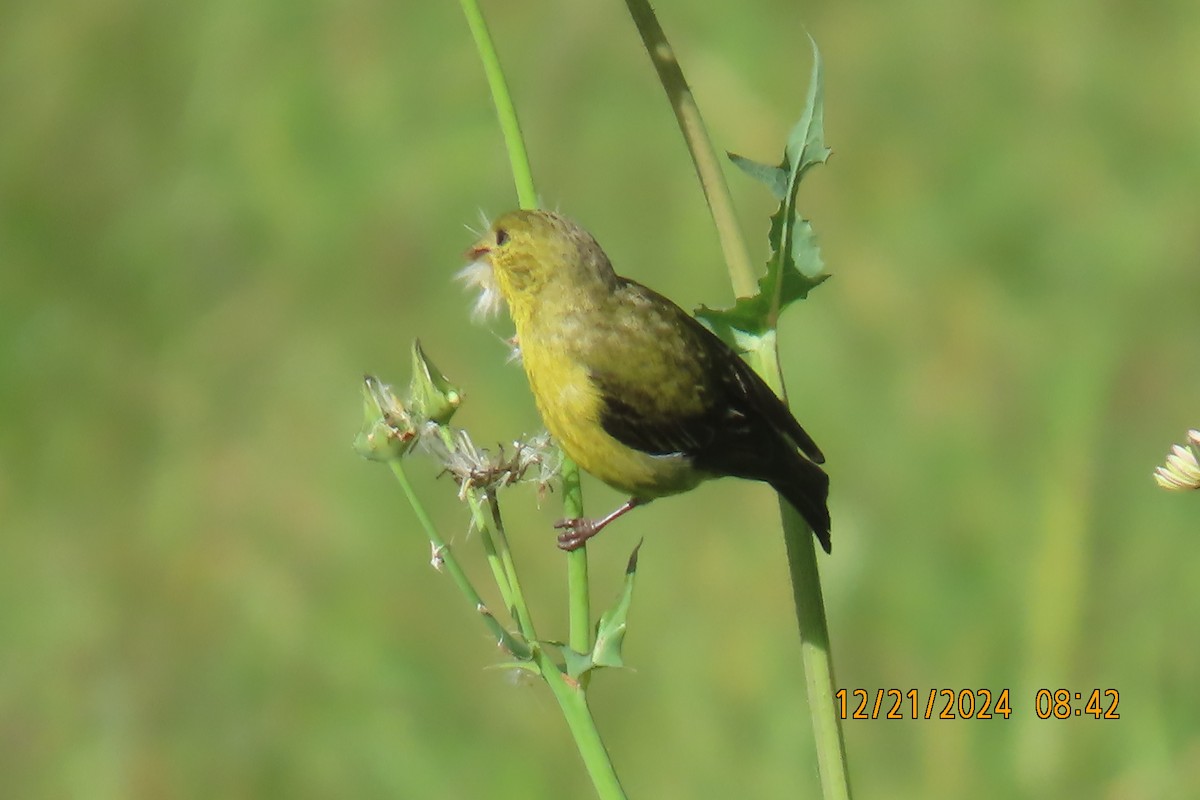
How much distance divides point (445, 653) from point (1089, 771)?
212cm

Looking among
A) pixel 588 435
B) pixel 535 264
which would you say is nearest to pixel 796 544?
pixel 588 435

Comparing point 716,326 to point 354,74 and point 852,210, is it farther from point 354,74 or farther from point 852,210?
point 354,74

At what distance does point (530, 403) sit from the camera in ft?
19.7

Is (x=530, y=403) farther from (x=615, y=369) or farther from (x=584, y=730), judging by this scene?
(x=584, y=730)

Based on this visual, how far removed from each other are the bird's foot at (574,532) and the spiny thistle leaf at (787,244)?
12.5 inches

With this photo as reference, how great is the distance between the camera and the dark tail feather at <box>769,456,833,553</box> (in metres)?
2.38

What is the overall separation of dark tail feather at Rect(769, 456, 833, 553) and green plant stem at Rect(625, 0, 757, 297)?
0.42 meters

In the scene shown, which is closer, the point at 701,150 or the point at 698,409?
the point at 701,150

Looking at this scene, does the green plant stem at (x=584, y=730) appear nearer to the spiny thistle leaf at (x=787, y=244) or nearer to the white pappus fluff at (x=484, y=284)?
the spiny thistle leaf at (x=787, y=244)

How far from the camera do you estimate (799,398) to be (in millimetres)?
6070

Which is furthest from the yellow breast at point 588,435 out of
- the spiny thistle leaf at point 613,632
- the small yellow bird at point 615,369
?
the spiny thistle leaf at point 613,632

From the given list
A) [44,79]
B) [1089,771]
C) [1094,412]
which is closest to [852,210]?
[1094,412]
